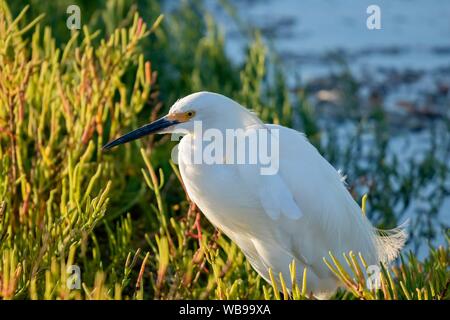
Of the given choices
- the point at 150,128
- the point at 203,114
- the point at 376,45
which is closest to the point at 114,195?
the point at 150,128

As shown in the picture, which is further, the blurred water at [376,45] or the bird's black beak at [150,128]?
the blurred water at [376,45]

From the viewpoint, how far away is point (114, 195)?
3512mm

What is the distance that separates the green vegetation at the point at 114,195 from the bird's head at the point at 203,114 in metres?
0.15

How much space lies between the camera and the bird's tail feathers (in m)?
2.95

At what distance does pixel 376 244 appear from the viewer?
3.02m

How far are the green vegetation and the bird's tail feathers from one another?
8 cm

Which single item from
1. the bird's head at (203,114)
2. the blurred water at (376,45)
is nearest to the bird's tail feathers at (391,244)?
the bird's head at (203,114)

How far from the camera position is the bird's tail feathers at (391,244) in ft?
9.66

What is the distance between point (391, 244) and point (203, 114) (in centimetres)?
90

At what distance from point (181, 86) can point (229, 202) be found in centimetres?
257

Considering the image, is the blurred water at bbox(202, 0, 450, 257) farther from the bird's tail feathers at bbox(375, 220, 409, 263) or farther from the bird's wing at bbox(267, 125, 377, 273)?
the bird's wing at bbox(267, 125, 377, 273)

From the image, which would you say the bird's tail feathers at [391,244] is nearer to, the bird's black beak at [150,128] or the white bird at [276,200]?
the white bird at [276,200]

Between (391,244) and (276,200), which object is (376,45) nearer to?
(391,244)

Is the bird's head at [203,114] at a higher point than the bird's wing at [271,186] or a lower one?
higher
